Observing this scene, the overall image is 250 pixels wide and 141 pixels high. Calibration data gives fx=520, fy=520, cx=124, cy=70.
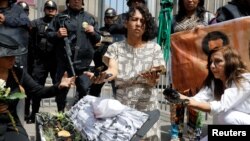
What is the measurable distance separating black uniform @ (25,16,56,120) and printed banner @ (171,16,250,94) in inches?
77.5

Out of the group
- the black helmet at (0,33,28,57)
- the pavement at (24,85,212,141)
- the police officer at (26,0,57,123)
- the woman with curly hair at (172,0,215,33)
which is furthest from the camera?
the police officer at (26,0,57,123)

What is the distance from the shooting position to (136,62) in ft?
13.9

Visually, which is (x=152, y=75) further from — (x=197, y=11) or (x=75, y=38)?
(x=75, y=38)

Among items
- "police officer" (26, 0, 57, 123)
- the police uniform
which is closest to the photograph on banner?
the police uniform

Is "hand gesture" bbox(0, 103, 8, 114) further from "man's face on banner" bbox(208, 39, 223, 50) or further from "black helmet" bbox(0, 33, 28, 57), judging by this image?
"man's face on banner" bbox(208, 39, 223, 50)

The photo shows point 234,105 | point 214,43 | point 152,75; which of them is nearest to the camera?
point 234,105

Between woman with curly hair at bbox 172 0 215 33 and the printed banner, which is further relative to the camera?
woman with curly hair at bbox 172 0 215 33

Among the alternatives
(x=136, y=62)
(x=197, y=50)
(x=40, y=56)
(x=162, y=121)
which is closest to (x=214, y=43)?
(x=197, y=50)

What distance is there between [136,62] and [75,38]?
80.5 inches

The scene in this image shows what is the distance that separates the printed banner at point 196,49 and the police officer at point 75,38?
117 cm

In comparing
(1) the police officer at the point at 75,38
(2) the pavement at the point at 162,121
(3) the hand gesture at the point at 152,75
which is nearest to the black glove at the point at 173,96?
(3) the hand gesture at the point at 152,75

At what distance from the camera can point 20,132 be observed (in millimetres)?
3682

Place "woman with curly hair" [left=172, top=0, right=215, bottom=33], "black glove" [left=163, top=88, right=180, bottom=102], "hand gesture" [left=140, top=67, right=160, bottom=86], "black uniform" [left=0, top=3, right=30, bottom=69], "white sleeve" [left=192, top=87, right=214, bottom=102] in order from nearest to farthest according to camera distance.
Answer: "black glove" [left=163, top=88, right=180, bottom=102] < "white sleeve" [left=192, top=87, right=214, bottom=102] < "hand gesture" [left=140, top=67, right=160, bottom=86] < "woman with curly hair" [left=172, top=0, right=215, bottom=33] < "black uniform" [left=0, top=3, right=30, bottom=69]

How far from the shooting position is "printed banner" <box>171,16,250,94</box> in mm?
5156
